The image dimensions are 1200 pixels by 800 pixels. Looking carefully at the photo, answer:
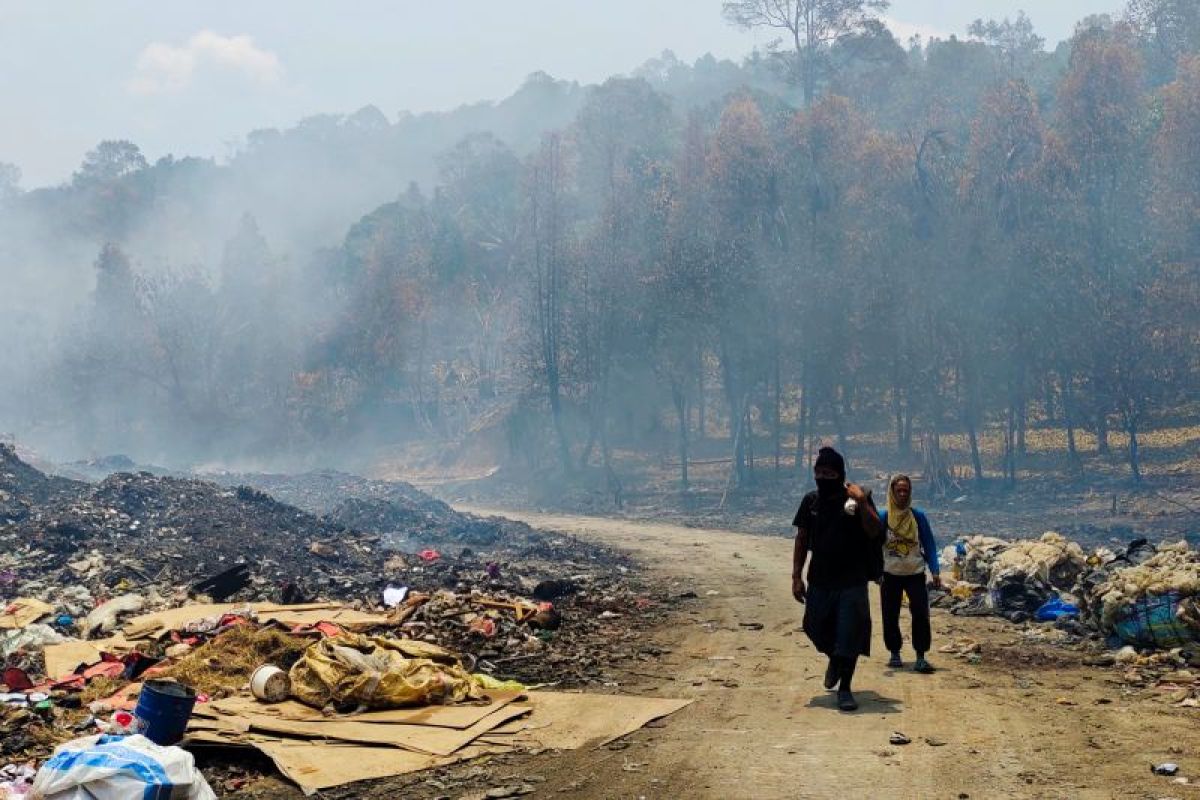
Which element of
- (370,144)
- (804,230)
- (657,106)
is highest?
(370,144)

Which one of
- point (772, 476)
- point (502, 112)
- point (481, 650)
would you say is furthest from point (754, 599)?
point (502, 112)

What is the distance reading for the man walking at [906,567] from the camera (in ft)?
30.6

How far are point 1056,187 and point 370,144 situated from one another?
10743 centimetres

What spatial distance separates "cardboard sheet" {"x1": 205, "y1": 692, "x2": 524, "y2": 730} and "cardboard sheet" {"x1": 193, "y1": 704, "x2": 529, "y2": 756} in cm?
6

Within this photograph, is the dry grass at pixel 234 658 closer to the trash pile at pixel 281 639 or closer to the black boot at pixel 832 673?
the trash pile at pixel 281 639

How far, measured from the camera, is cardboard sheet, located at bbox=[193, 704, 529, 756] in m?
7.07

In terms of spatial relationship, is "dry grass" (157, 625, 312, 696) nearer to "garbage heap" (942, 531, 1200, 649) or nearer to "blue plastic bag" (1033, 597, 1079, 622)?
"garbage heap" (942, 531, 1200, 649)

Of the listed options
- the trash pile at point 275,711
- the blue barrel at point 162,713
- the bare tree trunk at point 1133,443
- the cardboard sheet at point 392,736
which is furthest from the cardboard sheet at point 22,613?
the bare tree trunk at point 1133,443

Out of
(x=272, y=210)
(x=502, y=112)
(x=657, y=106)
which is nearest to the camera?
(x=657, y=106)

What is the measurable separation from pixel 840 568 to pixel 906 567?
1.61m

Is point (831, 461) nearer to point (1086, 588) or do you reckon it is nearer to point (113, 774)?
point (1086, 588)

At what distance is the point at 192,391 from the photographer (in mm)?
61031

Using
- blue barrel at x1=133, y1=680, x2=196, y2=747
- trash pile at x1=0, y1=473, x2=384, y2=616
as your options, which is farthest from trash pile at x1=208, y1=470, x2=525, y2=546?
blue barrel at x1=133, y1=680, x2=196, y2=747

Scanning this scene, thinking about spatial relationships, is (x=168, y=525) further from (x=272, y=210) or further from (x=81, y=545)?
(x=272, y=210)
